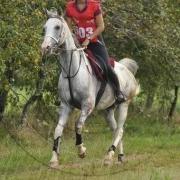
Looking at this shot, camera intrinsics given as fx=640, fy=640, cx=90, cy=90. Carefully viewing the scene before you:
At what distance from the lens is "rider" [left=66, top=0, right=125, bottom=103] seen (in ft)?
37.5

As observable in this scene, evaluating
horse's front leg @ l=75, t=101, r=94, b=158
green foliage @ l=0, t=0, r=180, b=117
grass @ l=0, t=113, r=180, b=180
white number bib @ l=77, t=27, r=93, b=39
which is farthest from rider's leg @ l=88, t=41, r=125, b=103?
grass @ l=0, t=113, r=180, b=180

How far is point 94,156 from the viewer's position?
14.4 metres

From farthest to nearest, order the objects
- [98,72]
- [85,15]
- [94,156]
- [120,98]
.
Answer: [94,156] → [120,98] → [98,72] → [85,15]

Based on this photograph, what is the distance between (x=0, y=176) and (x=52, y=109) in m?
8.23

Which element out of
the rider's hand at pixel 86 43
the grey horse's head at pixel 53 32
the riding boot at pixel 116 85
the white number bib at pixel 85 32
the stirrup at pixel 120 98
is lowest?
the stirrup at pixel 120 98

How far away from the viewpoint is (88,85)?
37.1 ft

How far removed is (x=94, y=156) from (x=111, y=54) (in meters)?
6.08

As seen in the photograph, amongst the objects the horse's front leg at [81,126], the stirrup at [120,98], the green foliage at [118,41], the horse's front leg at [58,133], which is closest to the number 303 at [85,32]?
the green foliage at [118,41]

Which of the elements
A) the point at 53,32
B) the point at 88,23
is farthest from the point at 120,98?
the point at 53,32

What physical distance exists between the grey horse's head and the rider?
0.74 m

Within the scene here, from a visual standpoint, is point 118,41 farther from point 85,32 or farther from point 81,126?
point 81,126

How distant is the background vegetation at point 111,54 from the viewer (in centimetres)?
1230

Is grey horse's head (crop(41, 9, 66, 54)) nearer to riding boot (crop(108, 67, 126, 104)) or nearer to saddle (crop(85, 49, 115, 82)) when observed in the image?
saddle (crop(85, 49, 115, 82))

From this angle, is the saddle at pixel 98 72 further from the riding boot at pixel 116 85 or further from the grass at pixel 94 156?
the grass at pixel 94 156
